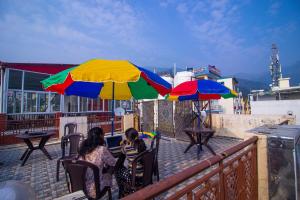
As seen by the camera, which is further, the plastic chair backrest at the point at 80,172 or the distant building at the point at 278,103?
the distant building at the point at 278,103

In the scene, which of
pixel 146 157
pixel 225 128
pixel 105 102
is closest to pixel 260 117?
pixel 225 128

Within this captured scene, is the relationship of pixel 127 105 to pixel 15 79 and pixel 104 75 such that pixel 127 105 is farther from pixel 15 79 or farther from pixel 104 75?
pixel 104 75

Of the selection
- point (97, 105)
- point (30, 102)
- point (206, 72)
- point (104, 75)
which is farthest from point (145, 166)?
point (206, 72)

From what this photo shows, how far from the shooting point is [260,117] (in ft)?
28.2

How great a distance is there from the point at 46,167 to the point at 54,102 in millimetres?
8743

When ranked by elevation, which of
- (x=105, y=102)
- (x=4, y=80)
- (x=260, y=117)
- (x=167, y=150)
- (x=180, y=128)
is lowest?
(x=167, y=150)

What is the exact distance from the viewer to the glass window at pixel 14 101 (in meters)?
10.2

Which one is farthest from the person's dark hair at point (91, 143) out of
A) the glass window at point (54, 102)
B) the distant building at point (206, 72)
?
the distant building at point (206, 72)

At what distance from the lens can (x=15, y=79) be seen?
1067 cm

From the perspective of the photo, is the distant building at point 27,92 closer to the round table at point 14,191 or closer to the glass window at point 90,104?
the glass window at point 90,104

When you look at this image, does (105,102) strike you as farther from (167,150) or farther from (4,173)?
(4,173)

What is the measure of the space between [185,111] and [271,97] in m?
14.8

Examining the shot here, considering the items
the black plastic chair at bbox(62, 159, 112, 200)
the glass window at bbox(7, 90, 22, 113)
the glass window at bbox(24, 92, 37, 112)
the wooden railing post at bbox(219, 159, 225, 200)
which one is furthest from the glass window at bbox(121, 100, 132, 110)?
the wooden railing post at bbox(219, 159, 225, 200)

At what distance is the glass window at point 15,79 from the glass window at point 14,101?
0.37 metres
